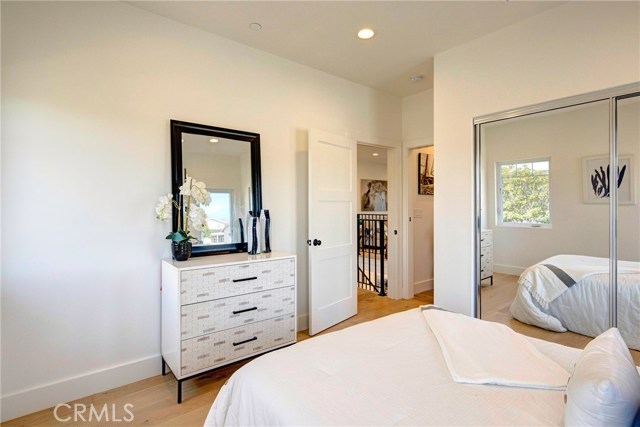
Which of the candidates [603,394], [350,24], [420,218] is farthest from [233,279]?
[420,218]

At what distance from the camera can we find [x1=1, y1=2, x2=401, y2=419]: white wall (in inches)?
77.7

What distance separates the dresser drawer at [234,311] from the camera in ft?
6.98

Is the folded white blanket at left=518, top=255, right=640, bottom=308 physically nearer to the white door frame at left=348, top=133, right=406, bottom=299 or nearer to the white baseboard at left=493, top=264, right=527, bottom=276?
the white baseboard at left=493, top=264, right=527, bottom=276

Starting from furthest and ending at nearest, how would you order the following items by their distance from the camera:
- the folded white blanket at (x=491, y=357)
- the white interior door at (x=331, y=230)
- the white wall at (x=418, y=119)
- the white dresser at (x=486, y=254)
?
the white wall at (x=418, y=119) → the white interior door at (x=331, y=230) → the white dresser at (x=486, y=254) → the folded white blanket at (x=491, y=357)

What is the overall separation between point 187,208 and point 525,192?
275 cm

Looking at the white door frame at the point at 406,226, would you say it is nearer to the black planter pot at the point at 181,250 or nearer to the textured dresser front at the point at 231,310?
the textured dresser front at the point at 231,310

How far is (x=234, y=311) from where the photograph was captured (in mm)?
2303

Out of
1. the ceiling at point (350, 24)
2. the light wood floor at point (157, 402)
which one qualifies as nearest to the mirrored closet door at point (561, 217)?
the ceiling at point (350, 24)

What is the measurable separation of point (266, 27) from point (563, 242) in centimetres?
289

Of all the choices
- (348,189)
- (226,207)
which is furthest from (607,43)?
(226,207)

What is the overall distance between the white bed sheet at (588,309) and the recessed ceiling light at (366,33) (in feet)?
8.07

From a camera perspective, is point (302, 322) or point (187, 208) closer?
point (187, 208)

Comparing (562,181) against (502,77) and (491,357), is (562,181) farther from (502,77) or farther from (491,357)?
(491,357)
